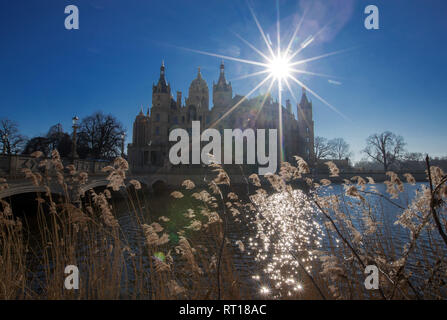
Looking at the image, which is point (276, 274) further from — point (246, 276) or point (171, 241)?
point (171, 241)

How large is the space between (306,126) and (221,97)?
1053 inches

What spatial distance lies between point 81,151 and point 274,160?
4050cm

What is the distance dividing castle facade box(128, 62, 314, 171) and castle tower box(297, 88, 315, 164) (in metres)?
1.80

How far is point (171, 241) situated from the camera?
8.95 meters

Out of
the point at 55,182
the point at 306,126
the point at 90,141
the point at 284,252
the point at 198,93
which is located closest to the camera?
the point at 284,252

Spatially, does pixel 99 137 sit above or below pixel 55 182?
above

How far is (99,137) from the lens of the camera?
47.4m

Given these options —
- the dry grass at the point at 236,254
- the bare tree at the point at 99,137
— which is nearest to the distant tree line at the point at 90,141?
the bare tree at the point at 99,137

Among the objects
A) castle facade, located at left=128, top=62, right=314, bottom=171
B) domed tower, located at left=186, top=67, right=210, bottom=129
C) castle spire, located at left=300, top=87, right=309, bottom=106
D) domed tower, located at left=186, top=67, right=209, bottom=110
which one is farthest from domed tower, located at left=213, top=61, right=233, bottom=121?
castle spire, located at left=300, top=87, right=309, bottom=106

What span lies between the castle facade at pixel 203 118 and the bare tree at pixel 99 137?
12.7 feet

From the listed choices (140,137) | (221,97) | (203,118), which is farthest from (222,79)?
(140,137)

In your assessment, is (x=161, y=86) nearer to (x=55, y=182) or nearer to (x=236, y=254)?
(x=55, y=182)

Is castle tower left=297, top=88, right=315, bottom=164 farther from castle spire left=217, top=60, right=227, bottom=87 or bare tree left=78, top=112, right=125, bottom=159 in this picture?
bare tree left=78, top=112, right=125, bottom=159
